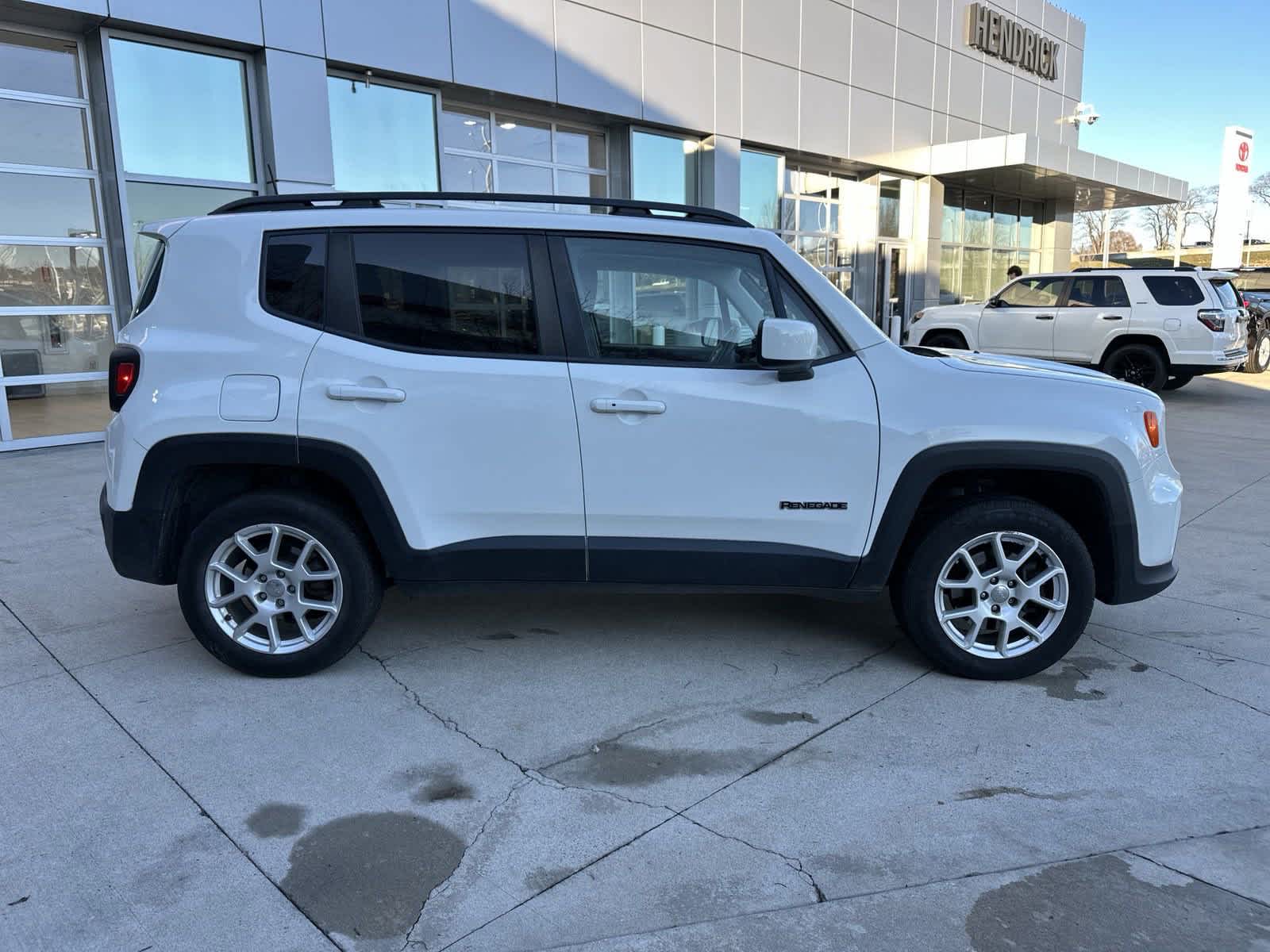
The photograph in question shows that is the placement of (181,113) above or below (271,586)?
above

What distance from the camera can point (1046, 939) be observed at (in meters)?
2.31

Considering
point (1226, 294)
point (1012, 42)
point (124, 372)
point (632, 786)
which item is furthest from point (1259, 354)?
point (124, 372)

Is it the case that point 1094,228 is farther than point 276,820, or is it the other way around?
point 1094,228

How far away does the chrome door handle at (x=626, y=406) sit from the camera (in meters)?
3.60

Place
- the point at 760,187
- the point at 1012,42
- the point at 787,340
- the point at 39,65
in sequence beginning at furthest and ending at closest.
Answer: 1. the point at 1012,42
2. the point at 760,187
3. the point at 39,65
4. the point at 787,340

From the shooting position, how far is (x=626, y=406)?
3.60 m

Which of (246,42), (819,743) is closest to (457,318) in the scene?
(819,743)

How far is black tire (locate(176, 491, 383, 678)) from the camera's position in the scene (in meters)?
3.69

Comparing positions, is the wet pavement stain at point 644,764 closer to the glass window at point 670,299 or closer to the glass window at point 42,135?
the glass window at point 670,299

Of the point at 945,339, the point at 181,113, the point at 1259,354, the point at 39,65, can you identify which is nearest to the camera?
the point at 39,65

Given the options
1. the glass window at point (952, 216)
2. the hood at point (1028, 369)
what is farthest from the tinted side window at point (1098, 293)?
the hood at point (1028, 369)

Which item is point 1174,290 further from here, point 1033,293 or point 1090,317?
point 1033,293

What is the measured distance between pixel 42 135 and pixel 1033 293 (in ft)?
43.2

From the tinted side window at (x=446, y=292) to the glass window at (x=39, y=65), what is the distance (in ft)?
28.0
